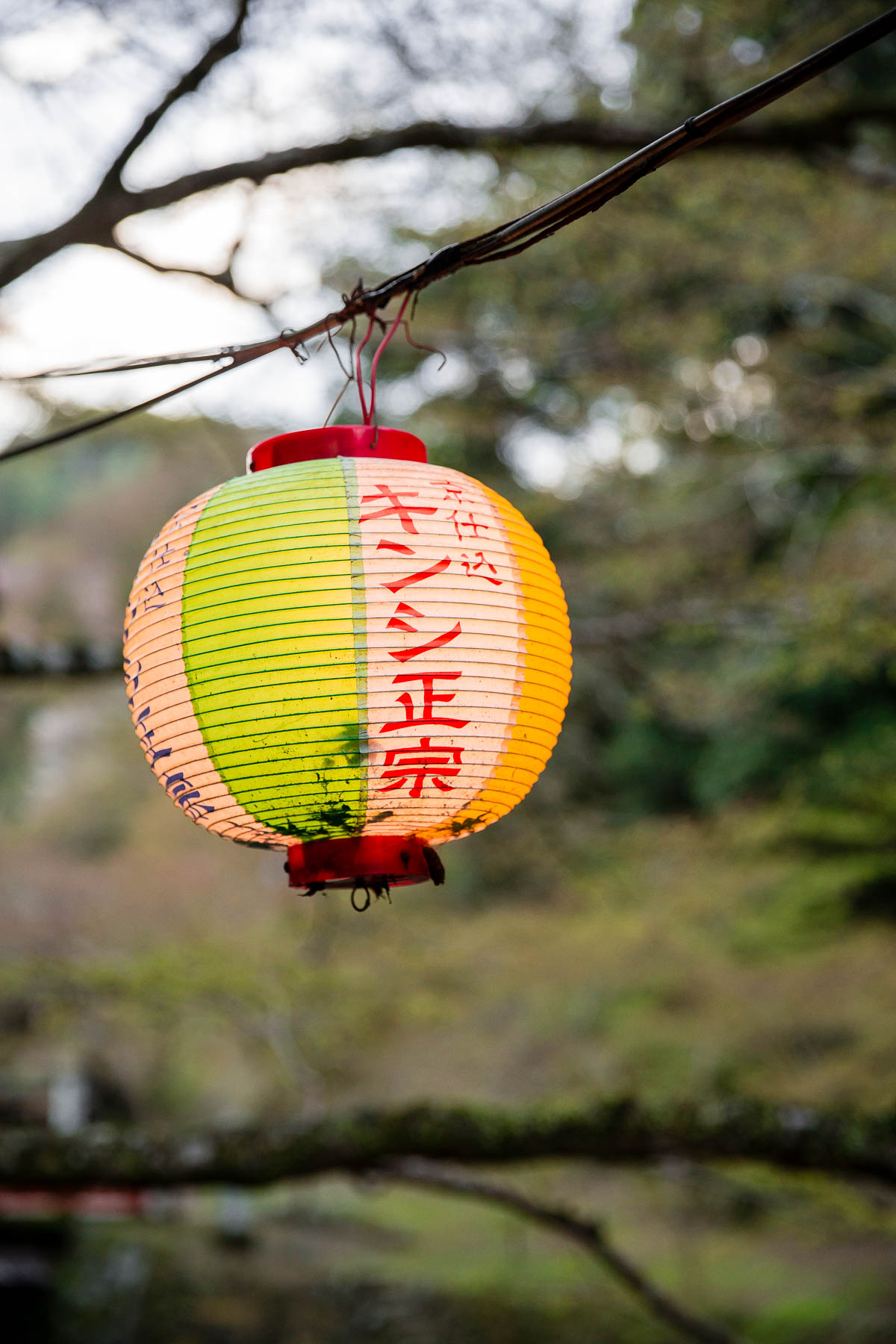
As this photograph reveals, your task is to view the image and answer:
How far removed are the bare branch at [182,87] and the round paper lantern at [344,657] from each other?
1736 millimetres

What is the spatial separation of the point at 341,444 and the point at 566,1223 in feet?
8.63

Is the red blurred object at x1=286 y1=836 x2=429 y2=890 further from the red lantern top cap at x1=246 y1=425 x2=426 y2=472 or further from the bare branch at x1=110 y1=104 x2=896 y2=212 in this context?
the bare branch at x1=110 y1=104 x2=896 y2=212

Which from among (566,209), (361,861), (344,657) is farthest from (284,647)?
(566,209)

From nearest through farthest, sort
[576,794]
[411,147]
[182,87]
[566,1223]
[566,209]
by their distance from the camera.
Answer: [566,209] → [182,87] → [411,147] → [566,1223] → [576,794]

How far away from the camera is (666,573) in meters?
7.78

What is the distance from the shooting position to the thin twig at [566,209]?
1.09 m

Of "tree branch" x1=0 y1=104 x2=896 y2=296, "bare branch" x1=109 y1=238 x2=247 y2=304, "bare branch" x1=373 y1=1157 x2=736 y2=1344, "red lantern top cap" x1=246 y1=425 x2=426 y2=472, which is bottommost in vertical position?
"bare branch" x1=373 y1=1157 x2=736 y2=1344

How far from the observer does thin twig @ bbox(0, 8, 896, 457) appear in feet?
3.58

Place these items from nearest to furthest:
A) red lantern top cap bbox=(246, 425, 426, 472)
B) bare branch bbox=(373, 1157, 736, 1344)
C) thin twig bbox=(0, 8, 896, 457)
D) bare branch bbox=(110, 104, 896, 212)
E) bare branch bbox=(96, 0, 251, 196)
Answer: thin twig bbox=(0, 8, 896, 457) < red lantern top cap bbox=(246, 425, 426, 472) < bare branch bbox=(96, 0, 251, 196) < bare branch bbox=(110, 104, 896, 212) < bare branch bbox=(373, 1157, 736, 1344)

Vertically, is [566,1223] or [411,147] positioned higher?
[411,147]

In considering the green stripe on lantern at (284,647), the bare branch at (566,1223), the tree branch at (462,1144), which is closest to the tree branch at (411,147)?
the green stripe on lantern at (284,647)

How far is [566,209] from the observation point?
1316mm

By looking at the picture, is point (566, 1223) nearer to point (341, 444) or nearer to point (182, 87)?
point (341, 444)

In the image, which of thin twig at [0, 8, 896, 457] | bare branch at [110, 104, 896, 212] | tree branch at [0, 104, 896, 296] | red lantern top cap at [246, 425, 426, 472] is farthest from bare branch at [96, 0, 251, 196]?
red lantern top cap at [246, 425, 426, 472]
